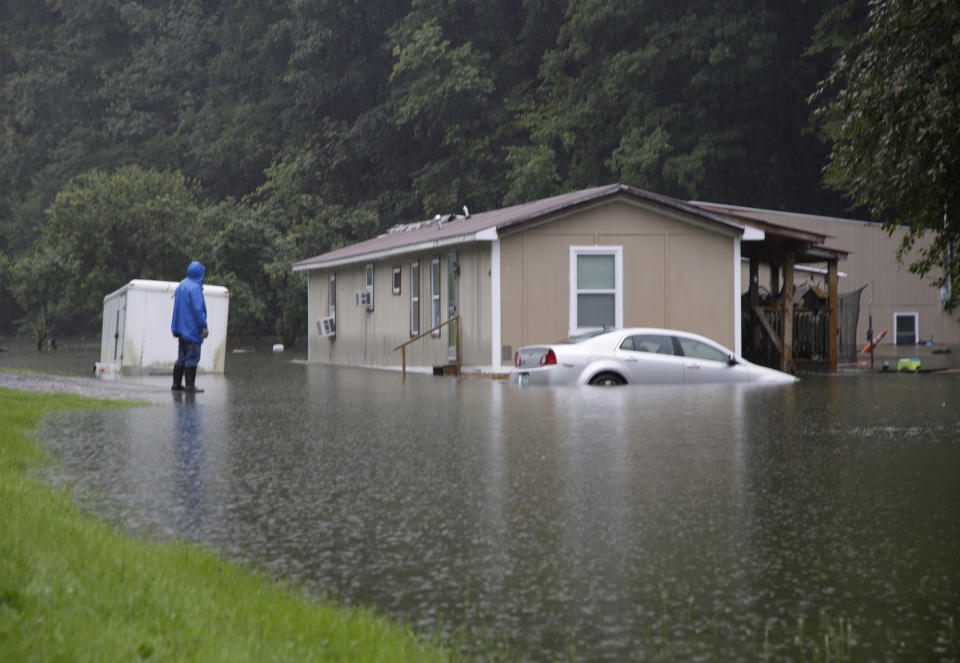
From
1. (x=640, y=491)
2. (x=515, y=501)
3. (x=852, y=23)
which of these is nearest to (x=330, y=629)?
(x=515, y=501)

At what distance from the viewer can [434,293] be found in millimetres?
30984

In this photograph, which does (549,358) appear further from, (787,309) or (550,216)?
(787,309)

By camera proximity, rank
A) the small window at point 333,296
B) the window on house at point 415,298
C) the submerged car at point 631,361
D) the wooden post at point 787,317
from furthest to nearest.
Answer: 1. the small window at point 333,296
2. the window on house at point 415,298
3. the wooden post at point 787,317
4. the submerged car at point 631,361

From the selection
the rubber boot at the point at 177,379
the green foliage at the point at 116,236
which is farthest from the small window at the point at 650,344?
the green foliage at the point at 116,236

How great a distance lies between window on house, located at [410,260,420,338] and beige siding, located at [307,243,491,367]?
0.71 feet

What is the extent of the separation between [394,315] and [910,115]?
22.1m

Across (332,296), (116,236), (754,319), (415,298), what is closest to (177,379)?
(415,298)

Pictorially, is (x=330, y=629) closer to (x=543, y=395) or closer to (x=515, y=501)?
(x=515, y=501)

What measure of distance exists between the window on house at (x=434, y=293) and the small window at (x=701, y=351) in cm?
950

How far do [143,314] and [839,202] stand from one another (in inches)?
1307

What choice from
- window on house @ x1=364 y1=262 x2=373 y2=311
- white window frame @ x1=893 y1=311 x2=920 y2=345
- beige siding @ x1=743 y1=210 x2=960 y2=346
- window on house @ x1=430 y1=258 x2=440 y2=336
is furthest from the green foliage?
white window frame @ x1=893 y1=311 x2=920 y2=345

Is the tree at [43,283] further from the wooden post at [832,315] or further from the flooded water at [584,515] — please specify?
the flooded water at [584,515]

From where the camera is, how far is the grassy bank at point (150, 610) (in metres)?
4.51

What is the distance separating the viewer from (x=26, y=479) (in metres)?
9.05
